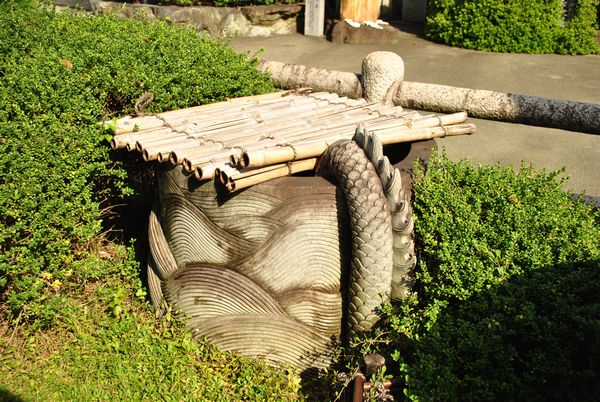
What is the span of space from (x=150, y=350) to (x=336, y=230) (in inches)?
54.3

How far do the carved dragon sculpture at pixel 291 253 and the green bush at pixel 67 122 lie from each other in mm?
592

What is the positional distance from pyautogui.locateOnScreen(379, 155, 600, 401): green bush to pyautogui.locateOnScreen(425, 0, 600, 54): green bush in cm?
817

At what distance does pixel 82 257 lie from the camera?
4.30 meters

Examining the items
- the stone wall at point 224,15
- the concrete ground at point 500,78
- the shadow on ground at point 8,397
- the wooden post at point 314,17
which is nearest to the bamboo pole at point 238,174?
the shadow on ground at point 8,397

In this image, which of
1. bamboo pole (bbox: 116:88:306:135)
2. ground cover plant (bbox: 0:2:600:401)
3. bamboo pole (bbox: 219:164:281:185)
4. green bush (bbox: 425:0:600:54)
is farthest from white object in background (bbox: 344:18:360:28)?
bamboo pole (bbox: 219:164:281:185)

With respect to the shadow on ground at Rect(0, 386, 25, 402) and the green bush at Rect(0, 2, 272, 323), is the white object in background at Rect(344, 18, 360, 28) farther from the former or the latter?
the shadow on ground at Rect(0, 386, 25, 402)

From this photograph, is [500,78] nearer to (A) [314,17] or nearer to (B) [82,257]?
(A) [314,17]

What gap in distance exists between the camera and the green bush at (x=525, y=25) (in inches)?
432

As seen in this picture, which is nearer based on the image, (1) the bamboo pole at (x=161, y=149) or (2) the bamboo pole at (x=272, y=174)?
(2) the bamboo pole at (x=272, y=174)

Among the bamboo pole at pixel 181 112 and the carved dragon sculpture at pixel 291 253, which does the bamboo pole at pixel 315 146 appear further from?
the bamboo pole at pixel 181 112

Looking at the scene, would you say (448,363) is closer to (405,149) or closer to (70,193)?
(405,149)

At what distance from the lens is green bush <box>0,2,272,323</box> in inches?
146

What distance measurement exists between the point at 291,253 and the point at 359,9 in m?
9.65

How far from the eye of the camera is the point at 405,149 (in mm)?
4168
